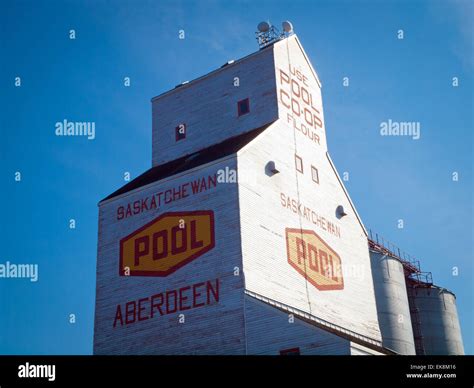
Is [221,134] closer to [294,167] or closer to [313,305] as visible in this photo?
[294,167]

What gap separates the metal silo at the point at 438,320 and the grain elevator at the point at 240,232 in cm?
756

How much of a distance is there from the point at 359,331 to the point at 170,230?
12465 millimetres

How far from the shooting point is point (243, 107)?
4094 centimetres

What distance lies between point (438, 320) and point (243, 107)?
2526 cm

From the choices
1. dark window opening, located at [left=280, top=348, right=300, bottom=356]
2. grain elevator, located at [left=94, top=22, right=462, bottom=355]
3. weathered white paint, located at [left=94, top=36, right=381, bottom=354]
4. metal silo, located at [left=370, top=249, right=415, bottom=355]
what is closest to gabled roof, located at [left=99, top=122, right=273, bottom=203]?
grain elevator, located at [left=94, top=22, right=462, bottom=355]

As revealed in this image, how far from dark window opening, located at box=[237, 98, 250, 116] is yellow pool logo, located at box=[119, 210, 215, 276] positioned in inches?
334

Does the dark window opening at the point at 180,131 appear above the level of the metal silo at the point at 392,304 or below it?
above

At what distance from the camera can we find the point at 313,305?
3584 centimetres

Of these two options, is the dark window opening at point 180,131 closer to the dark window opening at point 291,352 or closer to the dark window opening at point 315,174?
the dark window opening at point 315,174

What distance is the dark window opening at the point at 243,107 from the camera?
40737mm

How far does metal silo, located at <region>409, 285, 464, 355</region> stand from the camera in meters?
52.8

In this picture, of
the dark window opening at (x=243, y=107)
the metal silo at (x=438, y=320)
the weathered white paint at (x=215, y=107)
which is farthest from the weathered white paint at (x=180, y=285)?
the metal silo at (x=438, y=320)
